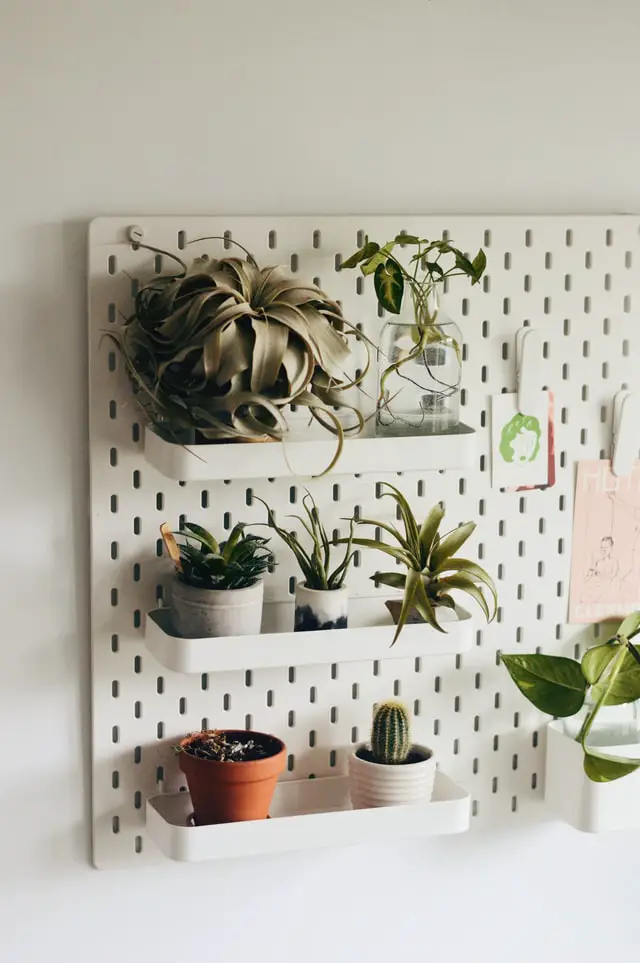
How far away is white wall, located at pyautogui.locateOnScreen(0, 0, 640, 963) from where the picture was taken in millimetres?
1312

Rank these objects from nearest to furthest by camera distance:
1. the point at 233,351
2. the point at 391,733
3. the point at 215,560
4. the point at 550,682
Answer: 1. the point at 233,351
2. the point at 215,560
3. the point at 391,733
4. the point at 550,682

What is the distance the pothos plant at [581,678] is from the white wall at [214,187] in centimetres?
21

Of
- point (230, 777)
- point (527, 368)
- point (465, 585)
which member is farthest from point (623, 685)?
point (230, 777)

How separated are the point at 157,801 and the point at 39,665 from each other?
0.67ft

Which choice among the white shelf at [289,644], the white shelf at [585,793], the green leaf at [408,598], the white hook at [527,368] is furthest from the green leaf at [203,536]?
the white shelf at [585,793]

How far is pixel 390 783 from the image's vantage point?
53.9 inches

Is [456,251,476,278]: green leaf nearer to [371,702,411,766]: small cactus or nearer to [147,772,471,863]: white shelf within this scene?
[371,702,411,766]: small cactus

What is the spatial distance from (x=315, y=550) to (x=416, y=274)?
34cm

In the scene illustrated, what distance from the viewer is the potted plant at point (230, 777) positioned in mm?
1282

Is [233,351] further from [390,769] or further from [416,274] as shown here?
[390,769]

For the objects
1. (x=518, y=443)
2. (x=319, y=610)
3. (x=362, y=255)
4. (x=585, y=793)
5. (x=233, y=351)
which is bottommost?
(x=585, y=793)

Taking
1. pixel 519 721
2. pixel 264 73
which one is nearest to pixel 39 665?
pixel 519 721

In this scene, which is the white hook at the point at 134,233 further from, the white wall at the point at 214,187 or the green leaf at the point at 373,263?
the green leaf at the point at 373,263

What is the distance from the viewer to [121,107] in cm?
132
